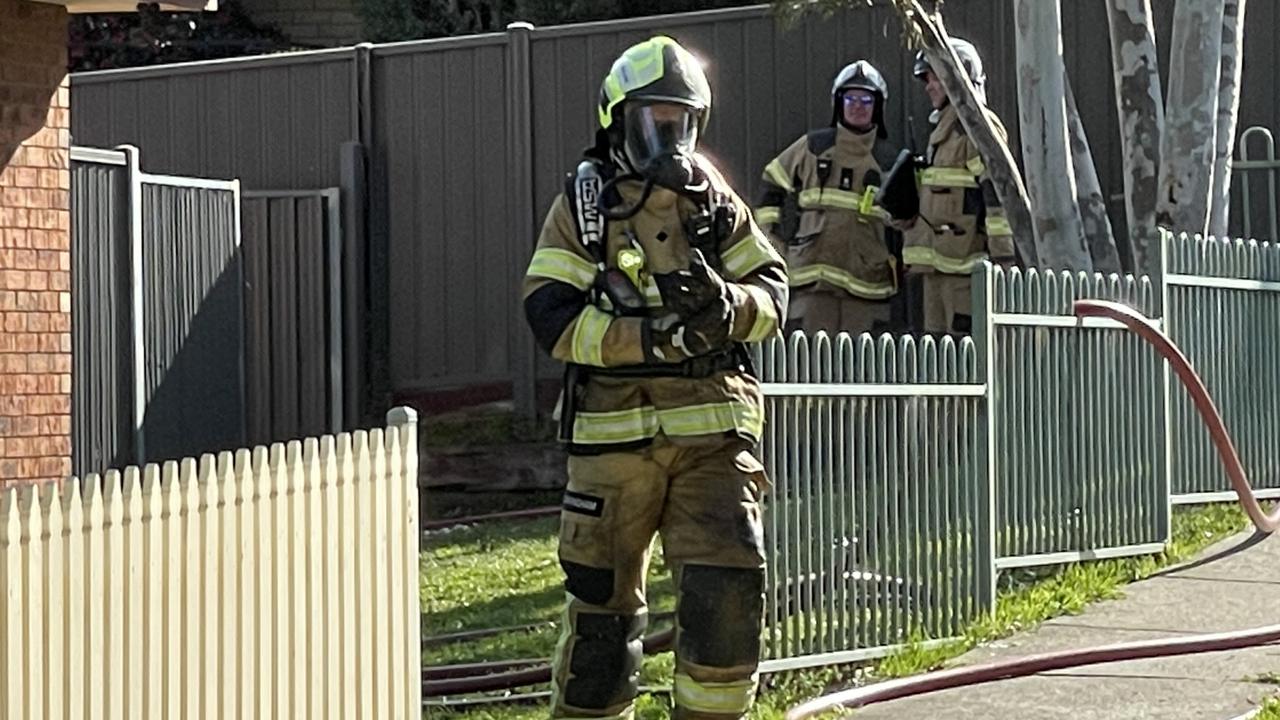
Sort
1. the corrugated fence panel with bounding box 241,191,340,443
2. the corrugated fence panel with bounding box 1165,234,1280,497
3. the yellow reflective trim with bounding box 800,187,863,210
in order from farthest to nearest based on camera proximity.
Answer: the corrugated fence panel with bounding box 241,191,340,443, the yellow reflective trim with bounding box 800,187,863,210, the corrugated fence panel with bounding box 1165,234,1280,497

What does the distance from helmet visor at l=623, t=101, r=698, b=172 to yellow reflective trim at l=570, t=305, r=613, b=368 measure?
0.39 meters

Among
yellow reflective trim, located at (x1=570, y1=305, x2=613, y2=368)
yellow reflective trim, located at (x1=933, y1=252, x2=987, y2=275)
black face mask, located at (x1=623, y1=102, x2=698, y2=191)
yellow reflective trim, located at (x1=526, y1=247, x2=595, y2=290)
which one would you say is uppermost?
black face mask, located at (x1=623, y1=102, x2=698, y2=191)

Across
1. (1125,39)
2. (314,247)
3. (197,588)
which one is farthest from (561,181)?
(197,588)

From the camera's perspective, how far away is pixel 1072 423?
8828 millimetres

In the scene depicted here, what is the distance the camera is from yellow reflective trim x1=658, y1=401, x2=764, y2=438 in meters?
5.66

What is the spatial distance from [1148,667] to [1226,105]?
13.8 feet

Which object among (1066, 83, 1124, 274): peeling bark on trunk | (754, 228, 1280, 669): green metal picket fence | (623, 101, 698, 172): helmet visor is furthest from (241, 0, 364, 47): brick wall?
(623, 101, 698, 172): helmet visor

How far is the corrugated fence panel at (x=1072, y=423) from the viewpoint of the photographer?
329 inches

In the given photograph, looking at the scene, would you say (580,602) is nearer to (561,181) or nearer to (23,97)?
(23,97)

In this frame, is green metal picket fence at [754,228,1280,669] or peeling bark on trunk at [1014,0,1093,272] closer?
green metal picket fence at [754,228,1280,669]

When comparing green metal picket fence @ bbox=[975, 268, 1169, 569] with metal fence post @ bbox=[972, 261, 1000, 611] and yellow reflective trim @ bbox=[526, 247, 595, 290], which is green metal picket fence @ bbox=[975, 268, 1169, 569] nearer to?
metal fence post @ bbox=[972, 261, 1000, 611]

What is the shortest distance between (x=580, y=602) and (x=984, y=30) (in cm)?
722

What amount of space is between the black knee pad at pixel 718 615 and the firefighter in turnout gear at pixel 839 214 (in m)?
5.68

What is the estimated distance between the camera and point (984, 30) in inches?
480
